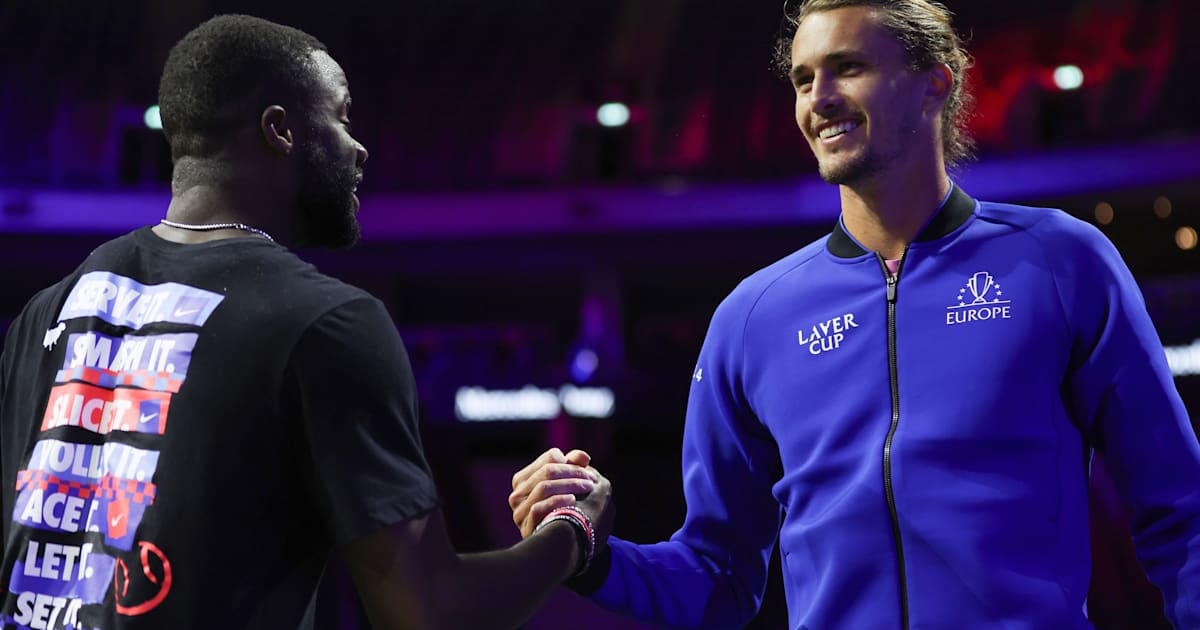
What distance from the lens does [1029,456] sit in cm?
196

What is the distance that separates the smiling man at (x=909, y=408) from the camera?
193cm

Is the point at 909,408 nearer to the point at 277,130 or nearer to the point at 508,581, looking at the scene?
the point at 508,581

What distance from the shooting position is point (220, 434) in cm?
148

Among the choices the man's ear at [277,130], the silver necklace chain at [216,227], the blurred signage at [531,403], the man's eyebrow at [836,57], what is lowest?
the blurred signage at [531,403]

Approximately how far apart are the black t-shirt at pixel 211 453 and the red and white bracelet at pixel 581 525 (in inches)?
18.5

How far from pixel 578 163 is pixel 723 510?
34.9 feet

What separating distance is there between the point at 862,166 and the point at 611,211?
10.0 m

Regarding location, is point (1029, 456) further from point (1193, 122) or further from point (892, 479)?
point (1193, 122)

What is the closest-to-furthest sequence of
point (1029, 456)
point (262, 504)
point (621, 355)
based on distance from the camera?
point (262, 504) < point (1029, 456) < point (621, 355)

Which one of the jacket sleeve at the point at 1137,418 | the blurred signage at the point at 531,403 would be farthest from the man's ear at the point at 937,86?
the blurred signage at the point at 531,403

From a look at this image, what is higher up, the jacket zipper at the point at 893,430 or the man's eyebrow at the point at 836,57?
the man's eyebrow at the point at 836,57

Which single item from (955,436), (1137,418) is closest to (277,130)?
(955,436)

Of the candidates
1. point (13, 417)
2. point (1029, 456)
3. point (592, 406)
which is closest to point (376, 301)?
point (13, 417)

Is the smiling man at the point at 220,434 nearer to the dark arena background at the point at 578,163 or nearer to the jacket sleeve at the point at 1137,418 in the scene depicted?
the jacket sleeve at the point at 1137,418
